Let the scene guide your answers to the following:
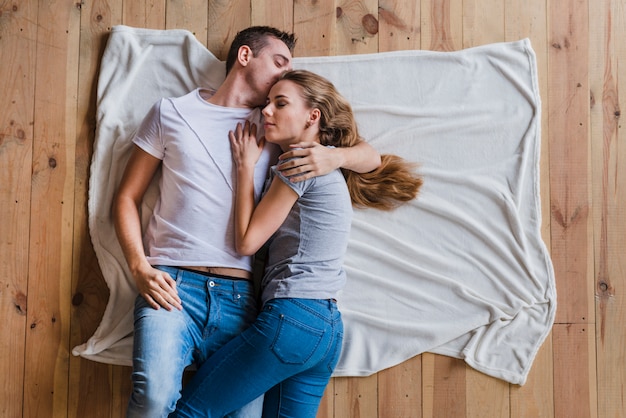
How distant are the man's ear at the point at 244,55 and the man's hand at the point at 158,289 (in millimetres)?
633

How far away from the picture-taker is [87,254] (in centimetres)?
162

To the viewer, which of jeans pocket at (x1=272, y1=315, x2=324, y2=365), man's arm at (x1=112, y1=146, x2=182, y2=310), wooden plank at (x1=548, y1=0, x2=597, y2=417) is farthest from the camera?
wooden plank at (x1=548, y1=0, x2=597, y2=417)

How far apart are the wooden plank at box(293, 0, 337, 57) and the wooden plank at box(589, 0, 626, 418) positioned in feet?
2.74

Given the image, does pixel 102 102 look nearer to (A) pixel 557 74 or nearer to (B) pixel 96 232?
(B) pixel 96 232

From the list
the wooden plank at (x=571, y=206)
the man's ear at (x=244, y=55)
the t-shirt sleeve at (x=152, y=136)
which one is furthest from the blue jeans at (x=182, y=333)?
the wooden plank at (x=571, y=206)

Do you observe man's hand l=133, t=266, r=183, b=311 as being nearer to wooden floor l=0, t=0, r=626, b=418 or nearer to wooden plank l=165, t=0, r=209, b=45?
wooden floor l=0, t=0, r=626, b=418

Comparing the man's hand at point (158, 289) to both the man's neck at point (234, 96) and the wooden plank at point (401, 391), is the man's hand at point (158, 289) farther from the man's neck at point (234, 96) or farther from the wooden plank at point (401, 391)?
the wooden plank at point (401, 391)

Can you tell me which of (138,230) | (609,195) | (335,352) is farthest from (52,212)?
(609,195)

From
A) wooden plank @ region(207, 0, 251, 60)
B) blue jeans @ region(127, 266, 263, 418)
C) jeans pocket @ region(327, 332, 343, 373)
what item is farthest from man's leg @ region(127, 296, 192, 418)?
wooden plank @ region(207, 0, 251, 60)

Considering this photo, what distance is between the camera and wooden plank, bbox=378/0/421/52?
168 centimetres

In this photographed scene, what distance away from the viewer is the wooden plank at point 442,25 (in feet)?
5.53

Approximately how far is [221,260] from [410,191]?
1.95 feet

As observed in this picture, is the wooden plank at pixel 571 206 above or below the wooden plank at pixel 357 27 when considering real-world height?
below

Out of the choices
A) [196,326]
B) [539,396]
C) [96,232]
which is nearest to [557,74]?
[539,396]
